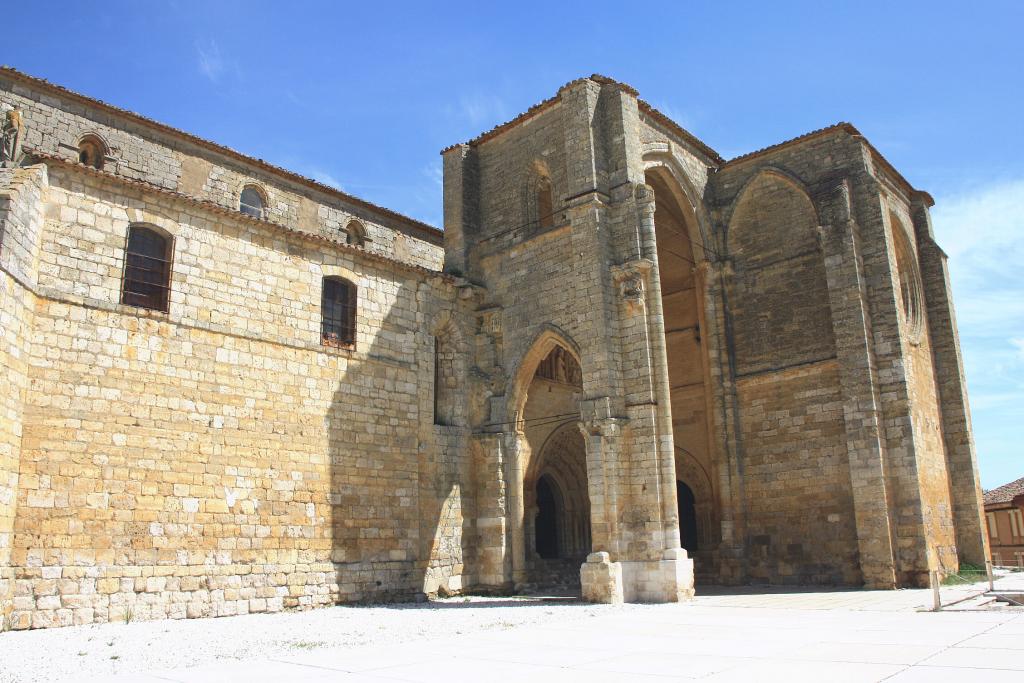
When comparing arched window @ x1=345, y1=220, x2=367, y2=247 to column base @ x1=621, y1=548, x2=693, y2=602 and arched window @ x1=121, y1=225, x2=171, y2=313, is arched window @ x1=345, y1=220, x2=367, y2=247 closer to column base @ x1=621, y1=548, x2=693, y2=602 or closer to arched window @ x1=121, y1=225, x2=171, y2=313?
arched window @ x1=121, y1=225, x2=171, y2=313

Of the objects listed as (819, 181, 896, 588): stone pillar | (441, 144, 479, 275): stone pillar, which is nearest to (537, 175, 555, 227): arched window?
(441, 144, 479, 275): stone pillar

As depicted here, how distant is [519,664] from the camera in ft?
21.7

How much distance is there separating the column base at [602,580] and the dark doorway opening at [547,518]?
5813 mm

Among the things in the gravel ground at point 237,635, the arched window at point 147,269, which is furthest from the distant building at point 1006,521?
the arched window at point 147,269

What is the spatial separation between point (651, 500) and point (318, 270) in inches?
263

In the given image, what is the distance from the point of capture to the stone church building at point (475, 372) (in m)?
10.8

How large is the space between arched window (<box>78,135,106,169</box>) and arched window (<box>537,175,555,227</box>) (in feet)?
26.9

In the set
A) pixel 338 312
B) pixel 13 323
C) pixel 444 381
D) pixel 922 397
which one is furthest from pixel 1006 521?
pixel 13 323

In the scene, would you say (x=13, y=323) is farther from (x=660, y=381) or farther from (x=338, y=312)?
(x=660, y=381)

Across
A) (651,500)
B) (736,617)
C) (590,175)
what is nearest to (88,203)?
(590,175)

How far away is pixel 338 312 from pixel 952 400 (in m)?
13.4

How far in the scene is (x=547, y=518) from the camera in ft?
61.8

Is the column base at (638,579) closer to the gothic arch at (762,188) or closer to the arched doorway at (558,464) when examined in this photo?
the arched doorway at (558,464)

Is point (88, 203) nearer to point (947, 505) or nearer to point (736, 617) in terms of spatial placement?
point (736, 617)
